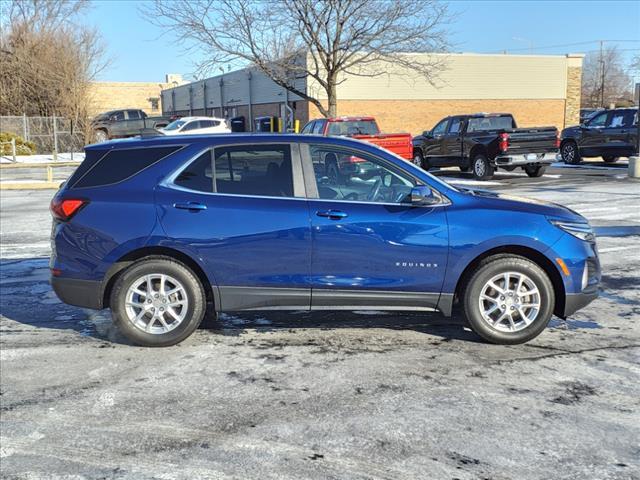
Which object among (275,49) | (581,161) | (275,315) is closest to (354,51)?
(275,49)

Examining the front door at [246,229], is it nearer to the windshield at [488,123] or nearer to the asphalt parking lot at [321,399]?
the asphalt parking lot at [321,399]

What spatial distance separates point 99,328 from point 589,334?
4426 millimetres

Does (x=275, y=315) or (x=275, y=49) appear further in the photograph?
(x=275, y=49)

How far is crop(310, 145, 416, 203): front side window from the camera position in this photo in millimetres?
5254

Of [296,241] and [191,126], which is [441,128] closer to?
[191,126]

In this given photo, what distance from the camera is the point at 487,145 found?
18953mm

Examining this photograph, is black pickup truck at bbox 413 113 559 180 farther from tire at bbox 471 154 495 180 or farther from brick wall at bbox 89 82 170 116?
brick wall at bbox 89 82 170 116

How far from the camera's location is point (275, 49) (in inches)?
982

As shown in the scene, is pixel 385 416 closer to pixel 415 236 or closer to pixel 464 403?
pixel 464 403

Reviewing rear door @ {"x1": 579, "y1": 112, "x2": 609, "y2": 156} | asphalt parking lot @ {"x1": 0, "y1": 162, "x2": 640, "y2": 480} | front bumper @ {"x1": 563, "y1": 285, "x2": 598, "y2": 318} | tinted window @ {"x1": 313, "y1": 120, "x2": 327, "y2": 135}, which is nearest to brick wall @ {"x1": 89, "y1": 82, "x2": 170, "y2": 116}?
tinted window @ {"x1": 313, "y1": 120, "x2": 327, "y2": 135}

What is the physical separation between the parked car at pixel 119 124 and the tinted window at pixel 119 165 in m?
33.1

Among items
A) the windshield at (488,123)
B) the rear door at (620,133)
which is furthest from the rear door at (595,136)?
the windshield at (488,123)

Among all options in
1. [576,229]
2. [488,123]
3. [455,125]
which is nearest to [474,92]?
[455,125]

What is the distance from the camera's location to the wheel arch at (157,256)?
5.25 meters
